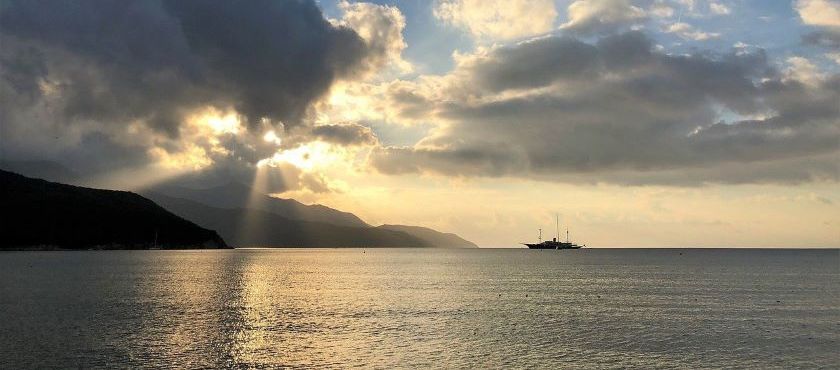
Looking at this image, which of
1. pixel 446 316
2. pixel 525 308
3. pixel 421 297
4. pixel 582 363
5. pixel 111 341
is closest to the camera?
pixel 582 363

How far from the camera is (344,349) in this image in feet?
198

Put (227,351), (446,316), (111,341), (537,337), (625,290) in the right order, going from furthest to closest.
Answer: (625,290), (446,316), (537,337), (111,341), (227,351)

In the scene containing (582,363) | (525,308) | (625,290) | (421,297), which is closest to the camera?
(582,363)

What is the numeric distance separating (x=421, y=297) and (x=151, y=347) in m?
63.8

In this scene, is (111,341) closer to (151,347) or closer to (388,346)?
(151,347)

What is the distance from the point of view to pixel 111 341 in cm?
6303

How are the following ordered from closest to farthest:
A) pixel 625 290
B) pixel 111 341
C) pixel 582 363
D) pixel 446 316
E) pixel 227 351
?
pixel 582 363 < pixel 227 351 < pixel 111 341 < pixel 446 316 < pixel 625 290

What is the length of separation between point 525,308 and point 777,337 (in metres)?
37.5

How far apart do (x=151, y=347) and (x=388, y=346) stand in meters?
24.1

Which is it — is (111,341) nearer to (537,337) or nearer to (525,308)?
(537,337)

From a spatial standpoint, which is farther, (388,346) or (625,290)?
(625,290)

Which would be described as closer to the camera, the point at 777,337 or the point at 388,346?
the point at 388,346

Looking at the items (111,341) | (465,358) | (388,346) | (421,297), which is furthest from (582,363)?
(421,297)

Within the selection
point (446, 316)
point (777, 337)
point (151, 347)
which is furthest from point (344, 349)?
point (777, 337)
